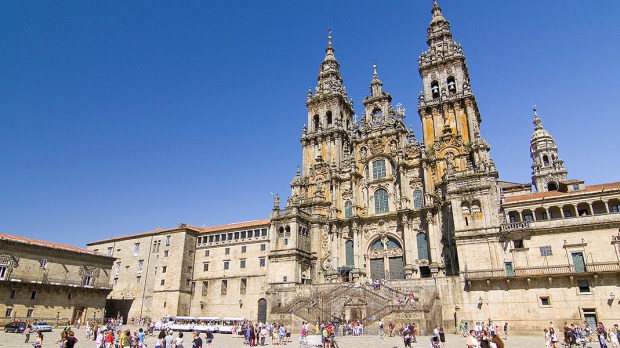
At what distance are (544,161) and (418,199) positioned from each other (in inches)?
1616

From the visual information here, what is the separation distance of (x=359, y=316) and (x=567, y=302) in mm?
17877

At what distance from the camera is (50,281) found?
46.7 metres

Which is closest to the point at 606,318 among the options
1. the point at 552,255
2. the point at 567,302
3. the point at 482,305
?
the point at 567,302

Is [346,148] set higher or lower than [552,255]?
higher

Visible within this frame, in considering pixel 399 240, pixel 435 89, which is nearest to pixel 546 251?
pixel 399 240

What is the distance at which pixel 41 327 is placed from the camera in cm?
3669

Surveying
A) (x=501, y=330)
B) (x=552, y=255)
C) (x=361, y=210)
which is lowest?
(x=501, y=330)

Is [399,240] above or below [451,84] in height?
below

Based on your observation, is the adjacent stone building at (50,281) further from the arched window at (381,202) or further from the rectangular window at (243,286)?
the arched window at (381,202)

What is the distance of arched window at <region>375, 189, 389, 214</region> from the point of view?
52.0 m

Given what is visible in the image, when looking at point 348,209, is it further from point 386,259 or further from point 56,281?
point 56,281

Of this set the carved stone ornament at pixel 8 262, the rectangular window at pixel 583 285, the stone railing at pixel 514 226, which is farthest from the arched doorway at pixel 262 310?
the rectangular window at pixel 583 285

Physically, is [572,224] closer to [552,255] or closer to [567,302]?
[552,255]

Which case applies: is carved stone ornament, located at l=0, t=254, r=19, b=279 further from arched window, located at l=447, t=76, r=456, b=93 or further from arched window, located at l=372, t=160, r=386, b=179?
arched window, located at l=447, t=76, r=456, b=93
